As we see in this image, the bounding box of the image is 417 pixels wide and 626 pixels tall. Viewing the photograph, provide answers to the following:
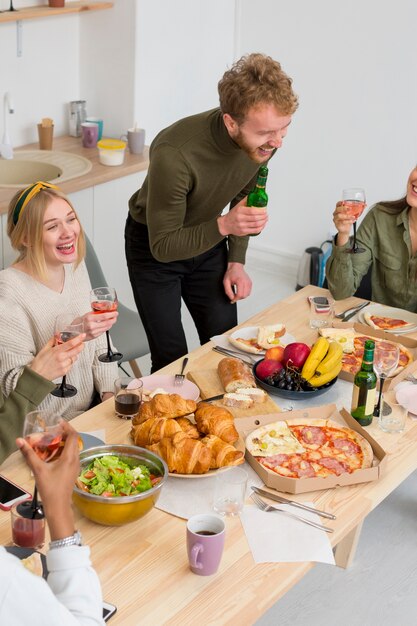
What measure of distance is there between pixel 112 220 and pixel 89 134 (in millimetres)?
503

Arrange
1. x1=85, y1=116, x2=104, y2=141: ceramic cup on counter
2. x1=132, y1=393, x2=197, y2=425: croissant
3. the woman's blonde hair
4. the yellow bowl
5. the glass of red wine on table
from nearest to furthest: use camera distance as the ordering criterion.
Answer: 1. the glass of red wine on table
2. the yellow bowl
3. x1=132, y1=393, x2=197, y2=425: croissant
4. the woman's blonde hair
5. x1=85, y1=116, x2=104, y2=141: ceramic cup on counter

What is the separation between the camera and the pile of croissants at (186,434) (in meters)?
2.16

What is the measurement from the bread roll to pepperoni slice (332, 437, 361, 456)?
1.16 feet

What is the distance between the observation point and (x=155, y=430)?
7.31 feet

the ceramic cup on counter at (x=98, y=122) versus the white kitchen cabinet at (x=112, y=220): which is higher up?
the ceramic cup on counter at (x=98, y=122)

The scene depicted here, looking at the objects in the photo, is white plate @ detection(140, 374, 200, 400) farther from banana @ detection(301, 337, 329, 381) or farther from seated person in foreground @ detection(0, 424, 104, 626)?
seated person in foreground @ detection(0, 424, 104, 626)

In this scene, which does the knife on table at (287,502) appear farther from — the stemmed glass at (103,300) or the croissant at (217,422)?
the stemmed glass at (103,300)

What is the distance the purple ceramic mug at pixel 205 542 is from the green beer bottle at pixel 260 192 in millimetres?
1443

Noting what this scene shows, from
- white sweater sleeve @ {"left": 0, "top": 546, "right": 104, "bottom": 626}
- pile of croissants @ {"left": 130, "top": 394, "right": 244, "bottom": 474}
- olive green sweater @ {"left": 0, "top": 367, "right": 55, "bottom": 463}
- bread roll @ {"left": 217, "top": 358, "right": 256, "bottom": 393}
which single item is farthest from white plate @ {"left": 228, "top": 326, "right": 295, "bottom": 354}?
white sweater sleeve @ {"left": 0, "top": 546, "right": 104, "bottom": 626}

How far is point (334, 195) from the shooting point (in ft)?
17.5

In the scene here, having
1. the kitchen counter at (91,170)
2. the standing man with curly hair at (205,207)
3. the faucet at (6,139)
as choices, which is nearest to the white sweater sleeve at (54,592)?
the standing man with curly hair at (205,207)

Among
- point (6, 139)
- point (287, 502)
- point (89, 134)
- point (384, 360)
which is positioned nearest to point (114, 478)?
point (287, 502)

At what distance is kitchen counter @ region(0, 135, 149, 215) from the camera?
159 inches

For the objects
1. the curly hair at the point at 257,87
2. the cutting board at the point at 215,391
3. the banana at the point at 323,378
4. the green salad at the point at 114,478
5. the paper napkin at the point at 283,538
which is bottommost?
the paper napkin at the point at 283,538
